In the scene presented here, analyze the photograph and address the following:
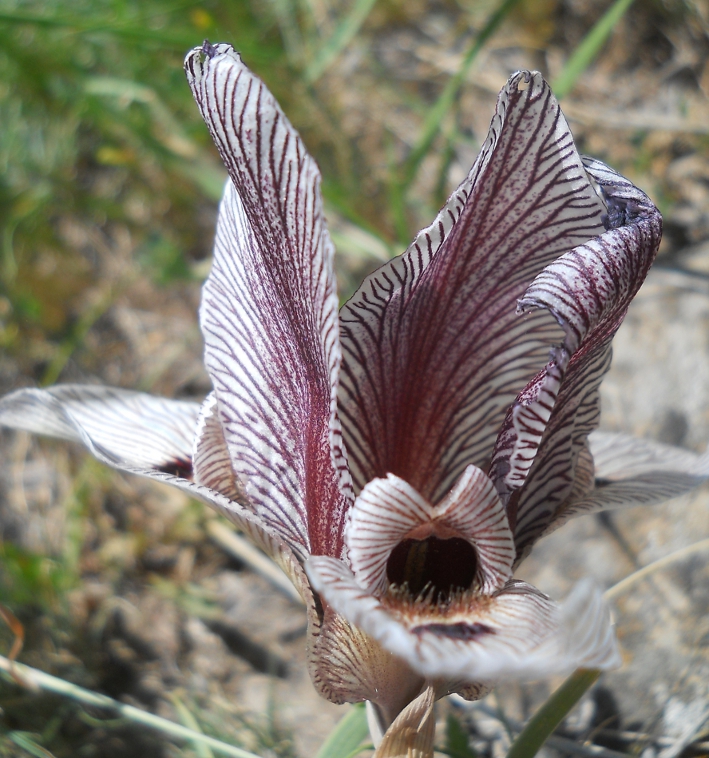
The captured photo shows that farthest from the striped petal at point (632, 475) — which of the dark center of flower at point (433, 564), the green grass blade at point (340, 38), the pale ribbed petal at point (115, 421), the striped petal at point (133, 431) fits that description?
the green grass blade at point (340, 38)

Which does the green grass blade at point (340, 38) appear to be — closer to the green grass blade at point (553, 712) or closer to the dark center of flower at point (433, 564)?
the dark center of flower at point (433, 564)

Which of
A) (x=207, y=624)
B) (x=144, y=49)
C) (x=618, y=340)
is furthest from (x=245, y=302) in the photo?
(x=144, y=49)

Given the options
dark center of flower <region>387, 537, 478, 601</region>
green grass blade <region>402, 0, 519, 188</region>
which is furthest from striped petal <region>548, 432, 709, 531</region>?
green grass blade <region>402, 0, 519, 188</region>

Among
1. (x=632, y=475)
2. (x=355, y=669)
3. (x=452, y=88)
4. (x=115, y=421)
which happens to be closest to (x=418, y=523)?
(x=355, y=669)

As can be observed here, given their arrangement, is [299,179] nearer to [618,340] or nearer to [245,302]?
[245,302]

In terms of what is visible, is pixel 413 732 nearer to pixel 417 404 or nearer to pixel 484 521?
pixel 484 521

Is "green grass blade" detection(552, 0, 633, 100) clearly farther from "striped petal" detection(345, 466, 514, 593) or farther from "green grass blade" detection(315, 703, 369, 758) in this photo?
"green grass blade" detection(315, 703, 369, 758)
